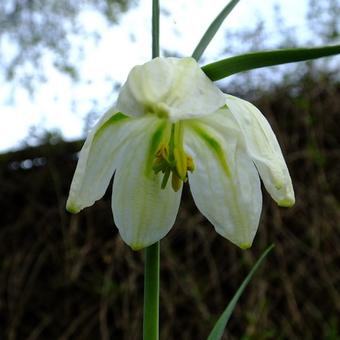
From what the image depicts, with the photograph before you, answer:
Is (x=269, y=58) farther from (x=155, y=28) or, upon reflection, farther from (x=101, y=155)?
(x=101, y=155)

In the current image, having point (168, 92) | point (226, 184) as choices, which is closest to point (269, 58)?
point (168, 92)

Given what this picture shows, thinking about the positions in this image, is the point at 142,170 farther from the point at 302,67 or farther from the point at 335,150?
the point at 302,67

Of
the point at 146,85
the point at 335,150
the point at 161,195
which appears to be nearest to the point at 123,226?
the point at 161,195

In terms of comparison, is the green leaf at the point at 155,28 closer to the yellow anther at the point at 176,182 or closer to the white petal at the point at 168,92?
the white petal at the point at 168,92

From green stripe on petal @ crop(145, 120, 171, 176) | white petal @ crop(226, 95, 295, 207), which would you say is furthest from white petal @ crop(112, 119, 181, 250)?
white petal @ crop(226, 95, 295, 207)

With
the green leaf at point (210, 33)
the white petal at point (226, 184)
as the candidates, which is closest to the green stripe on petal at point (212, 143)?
the white petal at point (226, 184)
